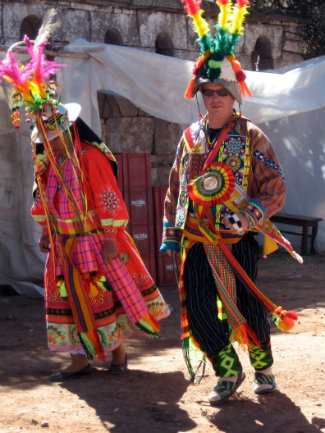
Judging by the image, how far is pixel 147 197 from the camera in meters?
7.99

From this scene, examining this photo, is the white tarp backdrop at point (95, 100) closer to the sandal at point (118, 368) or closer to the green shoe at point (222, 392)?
the sandal at point (118, 368)

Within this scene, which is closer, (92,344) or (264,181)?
(264,181)

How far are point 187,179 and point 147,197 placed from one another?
392 cm

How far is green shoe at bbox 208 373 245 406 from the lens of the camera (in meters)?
3.96

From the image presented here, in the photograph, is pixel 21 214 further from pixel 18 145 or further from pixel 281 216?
pixel 281 216

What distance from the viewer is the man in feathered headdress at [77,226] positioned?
4.32 m

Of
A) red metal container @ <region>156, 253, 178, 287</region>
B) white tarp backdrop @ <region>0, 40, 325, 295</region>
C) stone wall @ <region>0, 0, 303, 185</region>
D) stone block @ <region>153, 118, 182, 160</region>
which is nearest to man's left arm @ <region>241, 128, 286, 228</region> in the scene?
white tarp backdrop @ <region>0, 40, 325, 295</region>

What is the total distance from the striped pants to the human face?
688mm

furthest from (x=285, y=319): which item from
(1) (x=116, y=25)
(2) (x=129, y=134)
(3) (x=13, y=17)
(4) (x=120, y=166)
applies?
(1) (x=116, y=25)

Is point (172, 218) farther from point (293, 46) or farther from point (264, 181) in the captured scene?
point (293, 46)

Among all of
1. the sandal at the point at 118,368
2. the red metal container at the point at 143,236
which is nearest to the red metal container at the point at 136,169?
the red metal container at the point at 143,236

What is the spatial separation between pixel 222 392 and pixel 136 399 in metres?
0.49

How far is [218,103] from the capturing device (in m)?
4.02

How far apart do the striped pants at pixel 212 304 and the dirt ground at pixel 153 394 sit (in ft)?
0.98
